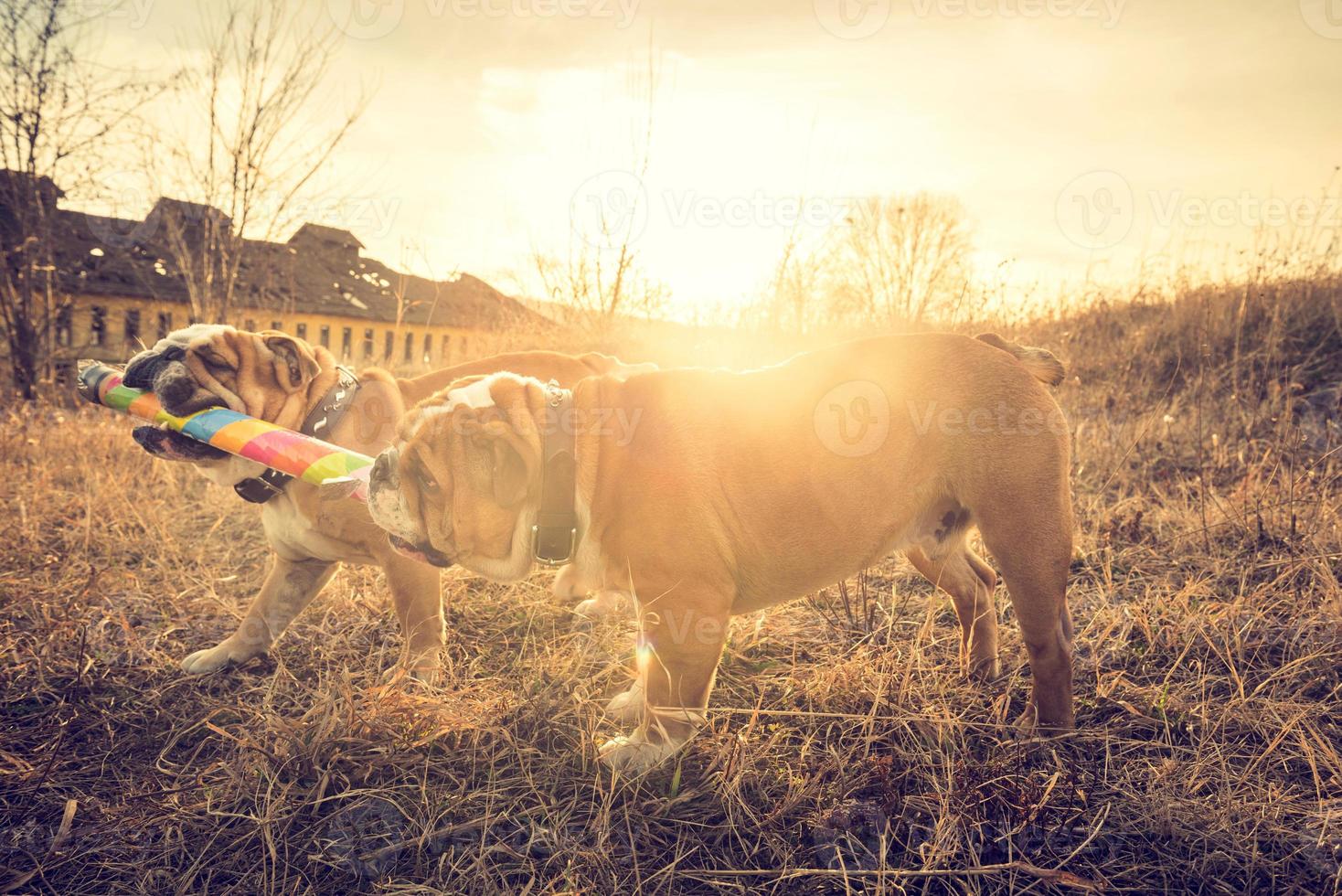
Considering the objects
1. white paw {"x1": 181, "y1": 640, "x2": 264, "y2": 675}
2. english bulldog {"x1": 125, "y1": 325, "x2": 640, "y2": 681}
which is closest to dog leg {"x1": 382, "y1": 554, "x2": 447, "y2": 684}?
english bulldog {"x1": 125, "y1": 325, "x2": 640, "y2": 681}

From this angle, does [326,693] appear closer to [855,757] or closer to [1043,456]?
[855,757]

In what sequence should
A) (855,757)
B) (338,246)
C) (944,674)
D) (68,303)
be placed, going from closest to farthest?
(855,757) < (944,674) < (68,303) < (338,246)

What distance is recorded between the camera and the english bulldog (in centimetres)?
346

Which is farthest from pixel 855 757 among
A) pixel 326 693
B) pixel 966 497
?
pixel 326 693

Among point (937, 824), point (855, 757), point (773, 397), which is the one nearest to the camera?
point (937, 824)

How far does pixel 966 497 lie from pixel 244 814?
2956 millimetres

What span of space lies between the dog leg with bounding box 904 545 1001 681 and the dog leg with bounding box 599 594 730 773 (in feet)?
4.27

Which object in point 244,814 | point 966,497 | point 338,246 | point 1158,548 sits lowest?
point 244,814

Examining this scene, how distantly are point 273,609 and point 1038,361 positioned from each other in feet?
13.6

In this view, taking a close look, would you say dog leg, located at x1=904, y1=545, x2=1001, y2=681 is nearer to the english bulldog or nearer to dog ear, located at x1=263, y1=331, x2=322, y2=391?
the english bulldog

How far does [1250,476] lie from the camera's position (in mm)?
5160

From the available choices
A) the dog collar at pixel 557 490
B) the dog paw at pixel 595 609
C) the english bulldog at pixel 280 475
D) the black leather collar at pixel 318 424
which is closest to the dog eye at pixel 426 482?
the dog collar at pixel 557 490

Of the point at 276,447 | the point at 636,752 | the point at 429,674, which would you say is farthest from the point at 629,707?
the point at 276,447

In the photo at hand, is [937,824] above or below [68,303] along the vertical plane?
below
